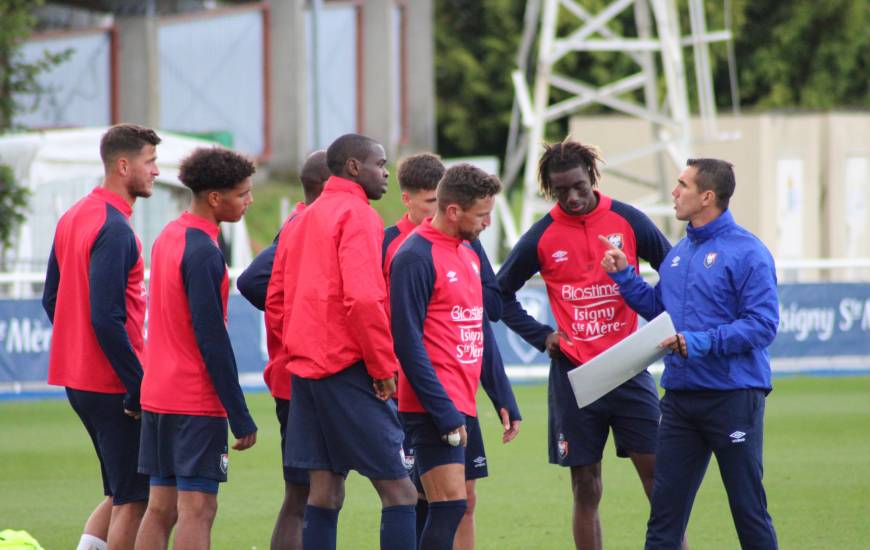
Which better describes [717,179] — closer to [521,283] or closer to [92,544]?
[521,283]

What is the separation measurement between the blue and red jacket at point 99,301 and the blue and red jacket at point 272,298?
650 mm

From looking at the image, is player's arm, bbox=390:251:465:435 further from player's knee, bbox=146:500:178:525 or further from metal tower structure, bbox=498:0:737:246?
metal tower structure, bbox=498:0:737:246

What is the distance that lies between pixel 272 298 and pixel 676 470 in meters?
2.19

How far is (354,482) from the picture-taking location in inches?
453

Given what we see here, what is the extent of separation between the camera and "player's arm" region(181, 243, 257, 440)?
6.45 metres

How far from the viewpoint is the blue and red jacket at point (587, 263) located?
7.62 meters

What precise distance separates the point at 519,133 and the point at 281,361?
40469mm

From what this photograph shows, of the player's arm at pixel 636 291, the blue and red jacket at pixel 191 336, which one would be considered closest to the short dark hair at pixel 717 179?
the player's arm at pixel 636 291

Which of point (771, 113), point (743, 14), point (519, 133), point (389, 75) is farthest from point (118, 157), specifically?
point (743, 14)

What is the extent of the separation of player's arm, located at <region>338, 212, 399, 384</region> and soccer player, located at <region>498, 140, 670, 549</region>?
1.63 metres

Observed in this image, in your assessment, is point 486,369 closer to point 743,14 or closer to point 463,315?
point 463,315

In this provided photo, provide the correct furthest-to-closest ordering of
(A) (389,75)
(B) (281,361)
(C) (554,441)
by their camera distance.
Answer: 1. (A) (389,75)
2. (C) (554,441)
3. (B) (281,361)

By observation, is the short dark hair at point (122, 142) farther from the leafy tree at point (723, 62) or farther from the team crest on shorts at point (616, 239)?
the leafy tree at point (723, 62)

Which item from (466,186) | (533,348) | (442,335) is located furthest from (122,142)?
(533,348)
